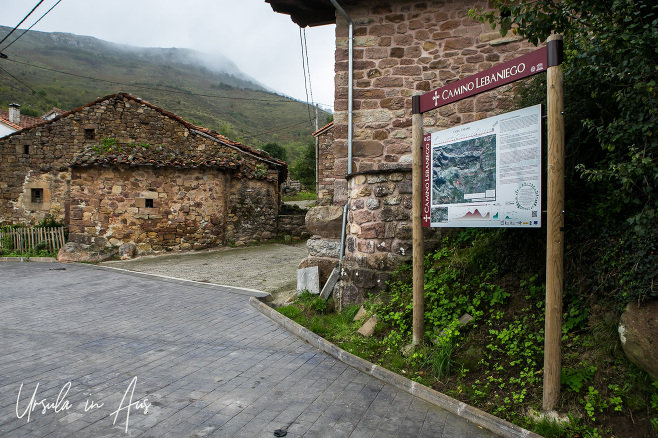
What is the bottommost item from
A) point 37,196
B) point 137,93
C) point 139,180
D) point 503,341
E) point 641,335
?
point 503,341

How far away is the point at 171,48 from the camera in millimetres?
164500

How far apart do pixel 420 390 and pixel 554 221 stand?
1.64 meters

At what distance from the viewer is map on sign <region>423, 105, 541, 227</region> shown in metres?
2.99

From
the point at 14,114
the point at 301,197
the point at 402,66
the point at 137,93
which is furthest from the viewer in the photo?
the point at 137,93

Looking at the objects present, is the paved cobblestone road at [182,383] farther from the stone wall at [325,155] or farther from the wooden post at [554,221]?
the stone wall at [325,155]

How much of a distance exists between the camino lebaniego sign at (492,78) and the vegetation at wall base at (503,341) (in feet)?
4.74

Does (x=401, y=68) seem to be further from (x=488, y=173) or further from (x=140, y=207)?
(x=140, y=207)

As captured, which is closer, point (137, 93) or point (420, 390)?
point (420, 390)

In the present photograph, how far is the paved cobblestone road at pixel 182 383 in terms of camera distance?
274cm

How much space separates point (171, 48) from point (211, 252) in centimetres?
17843

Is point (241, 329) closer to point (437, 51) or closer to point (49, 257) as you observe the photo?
point (437, 51)

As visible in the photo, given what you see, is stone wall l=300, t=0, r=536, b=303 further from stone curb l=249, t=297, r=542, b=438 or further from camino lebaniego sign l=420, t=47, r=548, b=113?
camino lebaniego sign l=420, t=47, r=548, b=113

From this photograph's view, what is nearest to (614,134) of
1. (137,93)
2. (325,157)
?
(325,157)

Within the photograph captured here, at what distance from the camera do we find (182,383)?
346 centimetres
